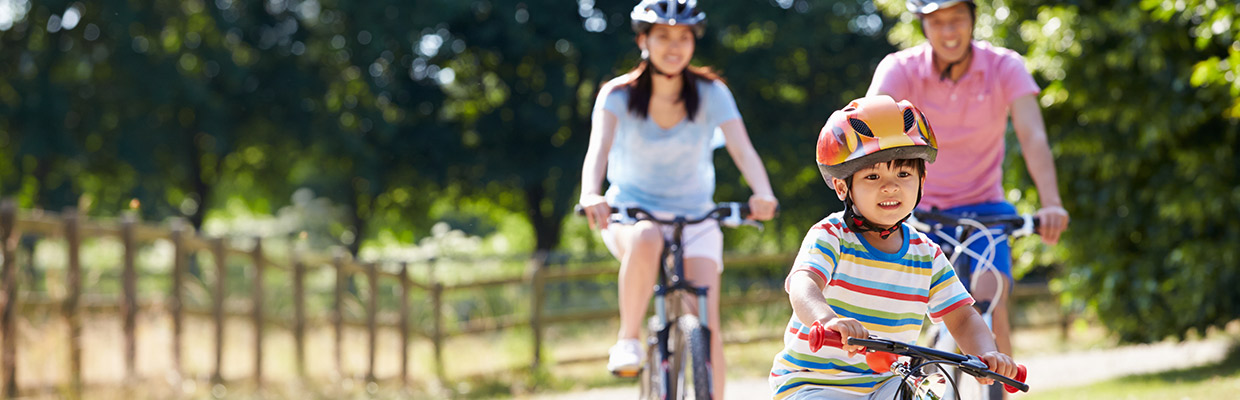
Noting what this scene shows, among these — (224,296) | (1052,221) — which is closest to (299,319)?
(224,296)

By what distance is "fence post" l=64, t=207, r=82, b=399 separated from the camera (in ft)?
28.1

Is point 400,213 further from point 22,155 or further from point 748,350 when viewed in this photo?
point 748,350

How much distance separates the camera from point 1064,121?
9.95 meters

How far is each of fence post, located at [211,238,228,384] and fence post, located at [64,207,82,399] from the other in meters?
1.63

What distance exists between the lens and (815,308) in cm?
260

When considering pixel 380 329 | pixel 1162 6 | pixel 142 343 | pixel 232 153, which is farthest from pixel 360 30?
pixel 1162 6

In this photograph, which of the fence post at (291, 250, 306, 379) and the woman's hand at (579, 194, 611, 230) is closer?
the woman's hand at (579, 194, 611, 230)

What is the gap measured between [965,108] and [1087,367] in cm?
795

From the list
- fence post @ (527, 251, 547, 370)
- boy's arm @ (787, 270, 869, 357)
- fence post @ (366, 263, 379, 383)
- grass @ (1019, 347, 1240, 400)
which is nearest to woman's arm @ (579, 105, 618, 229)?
boy's arm @ (787, 270, 869, 357)

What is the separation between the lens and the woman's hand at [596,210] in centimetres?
444

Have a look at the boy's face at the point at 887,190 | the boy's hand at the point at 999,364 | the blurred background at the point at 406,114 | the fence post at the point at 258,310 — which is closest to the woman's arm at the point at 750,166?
the boy's face at the point at 887,190

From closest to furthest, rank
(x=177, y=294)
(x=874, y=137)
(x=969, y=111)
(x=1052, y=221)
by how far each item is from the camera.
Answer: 1. (x=874, y=137)
2. (x=1052, y=221)
3. (x=969, y=111)
4. (x=177, y=294)

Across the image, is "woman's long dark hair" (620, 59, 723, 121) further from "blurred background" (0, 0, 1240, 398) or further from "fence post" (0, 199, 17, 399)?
"blurred background" (0, 0, 1240, 398)

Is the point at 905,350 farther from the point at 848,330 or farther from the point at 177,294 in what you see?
the point at 177,294
